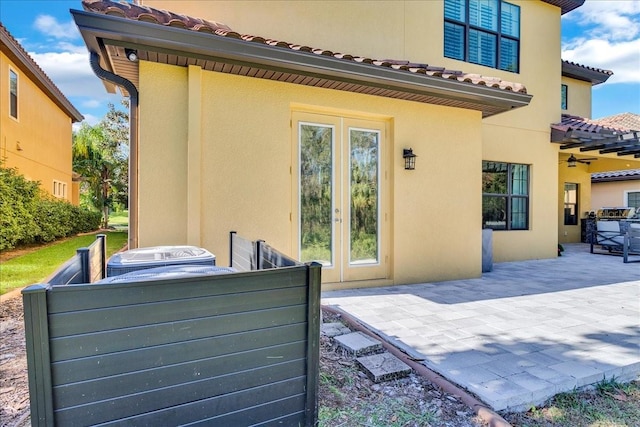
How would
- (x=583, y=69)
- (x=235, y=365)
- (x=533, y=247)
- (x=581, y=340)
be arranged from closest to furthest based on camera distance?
(x=235, y=365) → (x=581, y=340) → (x=533, y=247) → (x=583, y=69)

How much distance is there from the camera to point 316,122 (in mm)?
6066

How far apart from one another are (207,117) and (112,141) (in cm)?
1840

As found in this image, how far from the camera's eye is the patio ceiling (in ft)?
30.7

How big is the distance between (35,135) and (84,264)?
589 inches

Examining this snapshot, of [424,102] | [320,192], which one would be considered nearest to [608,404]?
[320,192]

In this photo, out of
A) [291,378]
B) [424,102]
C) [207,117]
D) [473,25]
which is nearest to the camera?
[291,378]

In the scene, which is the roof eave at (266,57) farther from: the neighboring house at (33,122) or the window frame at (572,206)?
the window frame at (572,206)

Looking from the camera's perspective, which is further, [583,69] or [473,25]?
[583,69]

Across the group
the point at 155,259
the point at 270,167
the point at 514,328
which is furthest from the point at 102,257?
the point at 514,328

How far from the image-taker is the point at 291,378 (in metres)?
2.13

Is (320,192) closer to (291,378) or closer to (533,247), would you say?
(291,378)

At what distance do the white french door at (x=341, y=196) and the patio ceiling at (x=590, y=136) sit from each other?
6.33m

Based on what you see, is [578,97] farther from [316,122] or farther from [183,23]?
[183,23]

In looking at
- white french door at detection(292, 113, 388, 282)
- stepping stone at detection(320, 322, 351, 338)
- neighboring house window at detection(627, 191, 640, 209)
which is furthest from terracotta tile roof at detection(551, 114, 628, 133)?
stepping stone at detection(320, 322, 351, 338)
